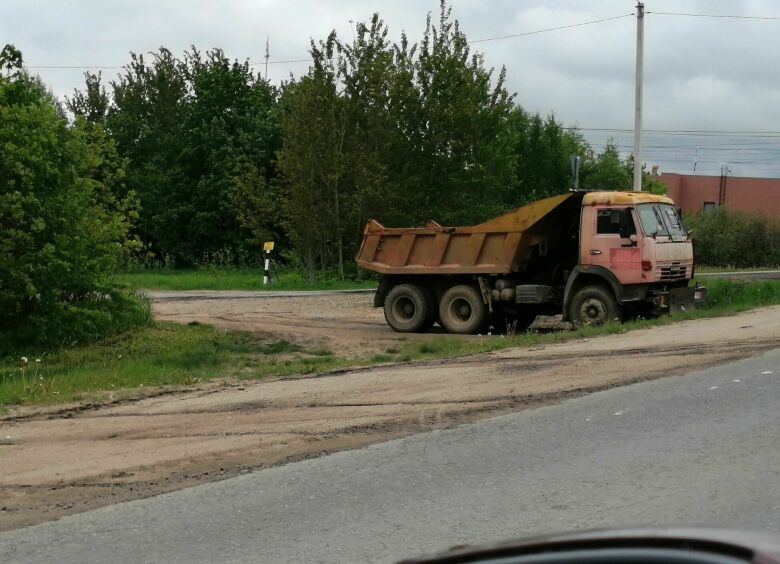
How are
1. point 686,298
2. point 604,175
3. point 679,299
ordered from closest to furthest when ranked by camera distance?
point 679,299 → point 686,298 → point 604,175

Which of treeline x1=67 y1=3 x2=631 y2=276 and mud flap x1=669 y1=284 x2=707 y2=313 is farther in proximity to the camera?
treeline x1=67 y1=3 x2=631 y2=276

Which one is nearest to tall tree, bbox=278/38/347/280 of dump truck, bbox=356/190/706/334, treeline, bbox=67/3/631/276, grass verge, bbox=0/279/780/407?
treeline, bbox=67/3/631/276

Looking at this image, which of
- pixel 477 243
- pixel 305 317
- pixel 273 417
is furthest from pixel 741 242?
pixel 273 417

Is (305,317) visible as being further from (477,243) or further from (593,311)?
(593,311)

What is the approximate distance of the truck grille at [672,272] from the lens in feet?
66.4

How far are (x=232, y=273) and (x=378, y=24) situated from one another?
13008 mm

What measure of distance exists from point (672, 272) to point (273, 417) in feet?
39.5

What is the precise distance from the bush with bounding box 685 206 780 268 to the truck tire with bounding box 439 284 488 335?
1420 inches

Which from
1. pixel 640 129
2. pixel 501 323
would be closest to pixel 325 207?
pixel 640 129

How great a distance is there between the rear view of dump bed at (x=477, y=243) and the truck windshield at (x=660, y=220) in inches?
53.8

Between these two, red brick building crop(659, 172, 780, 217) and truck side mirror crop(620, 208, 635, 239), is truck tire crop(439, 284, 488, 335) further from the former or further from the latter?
red brick building crop(659, 172, 780, 217)

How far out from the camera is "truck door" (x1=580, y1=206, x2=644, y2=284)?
20078mm

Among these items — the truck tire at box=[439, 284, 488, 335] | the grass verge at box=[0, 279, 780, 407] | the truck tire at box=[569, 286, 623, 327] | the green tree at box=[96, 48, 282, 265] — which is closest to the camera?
the grass verge at box=[0, 279, 780, 407]

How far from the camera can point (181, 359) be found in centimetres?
1672
